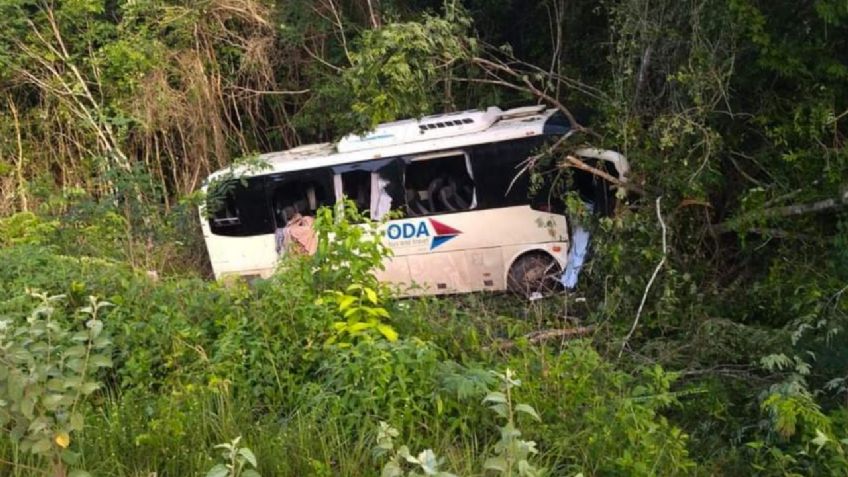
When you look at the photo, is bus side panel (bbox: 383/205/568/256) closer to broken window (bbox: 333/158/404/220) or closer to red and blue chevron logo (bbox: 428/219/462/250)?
red and blue chevron logo (bbox: 428/219/462/250)

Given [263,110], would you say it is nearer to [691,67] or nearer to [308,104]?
[308,104]

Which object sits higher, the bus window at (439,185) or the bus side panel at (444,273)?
the bus window at (439,185)

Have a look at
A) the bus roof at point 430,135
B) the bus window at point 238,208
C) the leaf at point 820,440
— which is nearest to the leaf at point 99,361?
A: the leaf at point 820,440

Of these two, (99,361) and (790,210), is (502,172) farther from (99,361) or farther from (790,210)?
(99,361)

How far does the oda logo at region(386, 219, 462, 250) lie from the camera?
381 inches

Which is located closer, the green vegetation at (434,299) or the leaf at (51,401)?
the leaf at (51,401)

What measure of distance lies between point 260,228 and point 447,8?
403 centimetres

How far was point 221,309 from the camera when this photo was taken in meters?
5.27

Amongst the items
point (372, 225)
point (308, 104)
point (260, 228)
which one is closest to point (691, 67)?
point (372, 225)

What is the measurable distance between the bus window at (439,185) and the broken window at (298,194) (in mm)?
1119

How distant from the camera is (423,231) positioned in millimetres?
9773

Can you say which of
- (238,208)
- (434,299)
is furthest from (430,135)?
(434,299)

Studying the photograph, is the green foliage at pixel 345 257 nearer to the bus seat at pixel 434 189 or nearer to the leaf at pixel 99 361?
the leaf at pixel 99 361

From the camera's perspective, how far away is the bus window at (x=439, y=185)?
9625 mm
